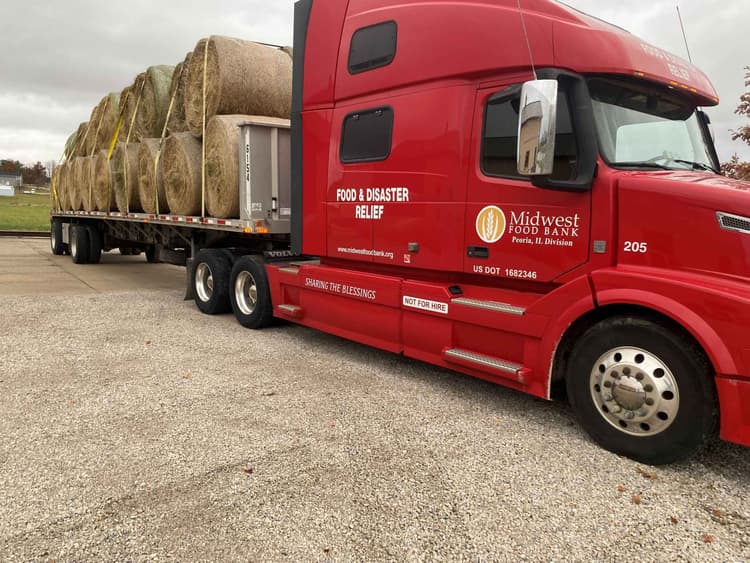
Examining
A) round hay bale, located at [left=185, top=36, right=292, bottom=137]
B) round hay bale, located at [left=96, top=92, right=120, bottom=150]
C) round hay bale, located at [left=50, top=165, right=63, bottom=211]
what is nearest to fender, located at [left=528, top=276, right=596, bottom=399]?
round hay bale, located at [left=185, top=36, right=292, bottom=137]

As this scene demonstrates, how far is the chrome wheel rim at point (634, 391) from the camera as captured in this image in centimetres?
337

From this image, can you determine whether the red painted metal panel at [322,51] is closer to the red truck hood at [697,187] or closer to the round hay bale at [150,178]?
the red truck hood at [697,187]

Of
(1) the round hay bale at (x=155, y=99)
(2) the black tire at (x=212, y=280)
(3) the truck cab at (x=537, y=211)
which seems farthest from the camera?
(1) the round hay bale at (x=155, y=99)

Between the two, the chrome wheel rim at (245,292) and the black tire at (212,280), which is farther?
the black tire at (212,280)

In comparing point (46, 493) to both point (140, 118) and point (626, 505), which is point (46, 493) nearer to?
point (626, 505)

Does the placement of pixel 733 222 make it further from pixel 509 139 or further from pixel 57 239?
pixel 57 239

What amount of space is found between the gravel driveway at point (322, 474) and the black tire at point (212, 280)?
248 cm

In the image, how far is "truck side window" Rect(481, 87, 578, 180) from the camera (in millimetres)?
3809

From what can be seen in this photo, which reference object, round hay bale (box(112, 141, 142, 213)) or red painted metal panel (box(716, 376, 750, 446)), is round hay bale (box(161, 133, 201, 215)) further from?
red painted metal panel (box(716, 376, 750, 446))

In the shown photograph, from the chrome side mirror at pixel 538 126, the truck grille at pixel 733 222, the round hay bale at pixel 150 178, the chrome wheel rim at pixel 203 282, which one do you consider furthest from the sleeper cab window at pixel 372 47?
the round hay bale at pixel 150 178

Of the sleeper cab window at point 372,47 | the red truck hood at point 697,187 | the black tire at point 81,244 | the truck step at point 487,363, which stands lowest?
the truck step at point 487,363

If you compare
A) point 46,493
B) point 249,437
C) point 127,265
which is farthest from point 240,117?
point 127,265

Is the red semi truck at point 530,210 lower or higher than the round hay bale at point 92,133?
lower

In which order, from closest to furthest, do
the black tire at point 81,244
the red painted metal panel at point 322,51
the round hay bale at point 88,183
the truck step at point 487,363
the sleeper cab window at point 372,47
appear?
the truck step at point 487,363 → the sleeper cab window at point 372,47 → the red painted metal panel at point 322,51 → the round hay bale at point 88,183 → the black tire at point 81,244
